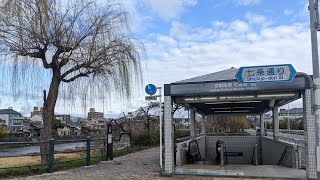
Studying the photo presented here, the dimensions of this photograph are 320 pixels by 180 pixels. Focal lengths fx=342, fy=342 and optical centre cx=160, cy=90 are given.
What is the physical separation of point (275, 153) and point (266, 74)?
7837 mm

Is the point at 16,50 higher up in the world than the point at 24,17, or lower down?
lower down

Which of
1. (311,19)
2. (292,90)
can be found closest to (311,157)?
(292,90)

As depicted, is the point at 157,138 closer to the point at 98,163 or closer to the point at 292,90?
the point at 98,163

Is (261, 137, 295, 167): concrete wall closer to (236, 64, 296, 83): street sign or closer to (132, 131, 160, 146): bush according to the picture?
(236, 64, 296, 83): street sign

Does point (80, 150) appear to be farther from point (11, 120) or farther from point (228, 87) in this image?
point (11, 120)

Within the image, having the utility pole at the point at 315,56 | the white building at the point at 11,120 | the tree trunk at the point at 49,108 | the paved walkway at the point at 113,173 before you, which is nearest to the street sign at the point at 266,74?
the utility pole at the point at 315,56

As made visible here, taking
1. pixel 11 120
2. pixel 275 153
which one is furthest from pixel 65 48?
pixel 11 120

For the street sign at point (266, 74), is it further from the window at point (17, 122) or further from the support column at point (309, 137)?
the window at point (17, 122)

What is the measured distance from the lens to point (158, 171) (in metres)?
11.5

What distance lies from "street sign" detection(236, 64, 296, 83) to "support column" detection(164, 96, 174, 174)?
254 centimetres

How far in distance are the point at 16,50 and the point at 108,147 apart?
5641 mm

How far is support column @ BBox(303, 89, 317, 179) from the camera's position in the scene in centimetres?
971

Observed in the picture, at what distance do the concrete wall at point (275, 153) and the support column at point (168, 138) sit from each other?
428cm

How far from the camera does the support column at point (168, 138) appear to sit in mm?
10773
